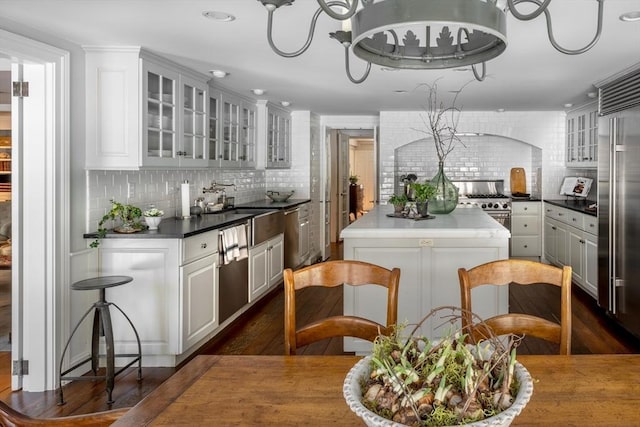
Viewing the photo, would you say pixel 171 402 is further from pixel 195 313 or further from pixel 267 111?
pixel 267 111

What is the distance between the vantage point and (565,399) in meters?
1.32

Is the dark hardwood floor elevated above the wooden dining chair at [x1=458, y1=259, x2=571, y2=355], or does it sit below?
below

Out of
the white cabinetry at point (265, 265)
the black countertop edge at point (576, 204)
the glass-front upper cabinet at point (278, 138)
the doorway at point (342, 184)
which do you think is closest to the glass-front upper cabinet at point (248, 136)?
the glass-front upper cabinet at point (278, 138)

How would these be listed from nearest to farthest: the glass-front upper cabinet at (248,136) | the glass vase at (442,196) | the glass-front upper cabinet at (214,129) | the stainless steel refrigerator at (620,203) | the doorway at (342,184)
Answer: the stainless steel refrigerator at (620,203)
the glass vase at (442,196)
the glass-front upper cabinet at (214,129)
the glass-front upper cabinet at (248,136)
the doorway at (342,184)

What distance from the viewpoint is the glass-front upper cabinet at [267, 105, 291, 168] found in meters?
6.66

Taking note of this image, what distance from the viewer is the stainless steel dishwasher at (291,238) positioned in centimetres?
632

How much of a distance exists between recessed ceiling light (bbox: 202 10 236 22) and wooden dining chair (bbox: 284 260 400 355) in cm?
175

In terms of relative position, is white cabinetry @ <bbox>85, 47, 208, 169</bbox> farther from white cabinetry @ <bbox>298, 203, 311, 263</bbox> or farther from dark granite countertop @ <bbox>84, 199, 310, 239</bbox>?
white cabinetry @ <bbox>298, 203, 311, 263</bbox>

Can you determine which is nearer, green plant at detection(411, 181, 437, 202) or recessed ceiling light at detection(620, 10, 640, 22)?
recessed ceiling light at detection(620, 10, 640, 22)

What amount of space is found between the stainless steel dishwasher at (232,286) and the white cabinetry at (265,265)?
14 centimetres

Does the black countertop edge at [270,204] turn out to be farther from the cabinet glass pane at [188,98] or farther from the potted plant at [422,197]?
the potted plant at [422,197]

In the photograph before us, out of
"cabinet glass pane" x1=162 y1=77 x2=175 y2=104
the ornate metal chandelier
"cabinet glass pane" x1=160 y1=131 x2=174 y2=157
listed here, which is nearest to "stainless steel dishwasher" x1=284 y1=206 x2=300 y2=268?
"cabinet glass pane" x1=160 y1=131 x2=174 y2=157

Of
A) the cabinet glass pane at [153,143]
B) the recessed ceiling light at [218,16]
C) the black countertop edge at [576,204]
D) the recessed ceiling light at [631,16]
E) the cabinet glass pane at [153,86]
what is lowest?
the black countertop edge at [576,204]

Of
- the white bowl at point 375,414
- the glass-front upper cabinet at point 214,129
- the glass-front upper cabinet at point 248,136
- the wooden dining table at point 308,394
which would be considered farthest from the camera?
the glass-front upper cabinet at point 248,136
